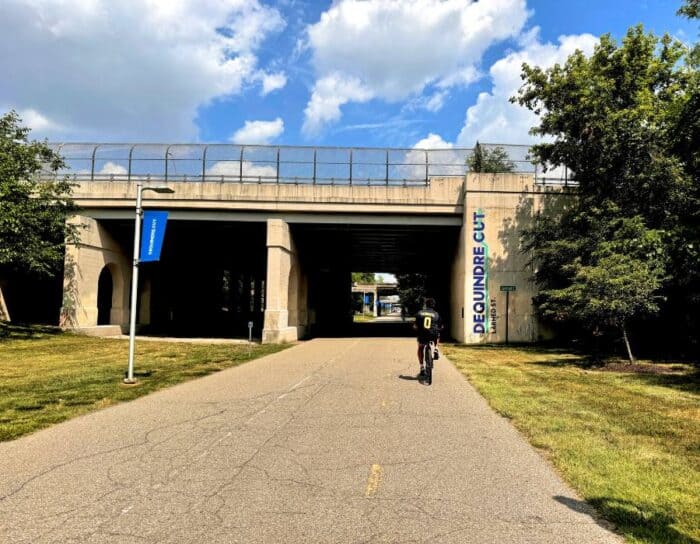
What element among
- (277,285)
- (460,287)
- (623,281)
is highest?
(460,287)

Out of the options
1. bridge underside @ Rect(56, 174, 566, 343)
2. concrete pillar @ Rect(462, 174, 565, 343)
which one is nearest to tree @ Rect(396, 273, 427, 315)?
bridge underside @ Rect(56, 174, 566, 343)

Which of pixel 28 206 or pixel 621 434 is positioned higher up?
pixel 28 206

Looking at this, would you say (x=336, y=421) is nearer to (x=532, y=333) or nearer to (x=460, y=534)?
(x=460, y=534)

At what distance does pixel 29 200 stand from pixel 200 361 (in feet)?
41.4

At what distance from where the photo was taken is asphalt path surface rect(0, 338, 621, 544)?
4.12m

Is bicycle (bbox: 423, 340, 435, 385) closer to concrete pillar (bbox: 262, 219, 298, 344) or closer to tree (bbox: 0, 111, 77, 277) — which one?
concrete pillar (bbox: 262, 219, 298, 344)

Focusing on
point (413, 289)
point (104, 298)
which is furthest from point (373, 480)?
point (413, 289)

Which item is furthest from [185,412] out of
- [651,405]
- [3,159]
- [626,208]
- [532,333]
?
[532,333]

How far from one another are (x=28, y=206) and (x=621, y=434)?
24073 mm

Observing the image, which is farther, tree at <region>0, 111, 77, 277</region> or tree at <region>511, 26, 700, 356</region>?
tree at <region>0, 111, 77, 277</region>

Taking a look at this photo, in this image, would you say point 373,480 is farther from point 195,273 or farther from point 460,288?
point 195,273

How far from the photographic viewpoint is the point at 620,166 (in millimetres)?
20797

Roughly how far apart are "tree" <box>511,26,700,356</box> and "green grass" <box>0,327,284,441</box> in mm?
11760

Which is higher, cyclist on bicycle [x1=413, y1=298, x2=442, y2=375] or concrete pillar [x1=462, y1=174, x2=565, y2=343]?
concrete pillar [x1=462, y1=174, x2=565, y2=343]
